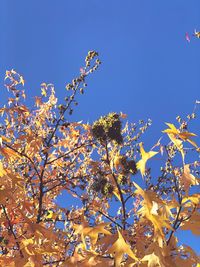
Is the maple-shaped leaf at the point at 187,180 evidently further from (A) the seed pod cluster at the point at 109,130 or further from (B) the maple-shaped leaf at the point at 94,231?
(A) the seed pod cluster at the point at 109,130

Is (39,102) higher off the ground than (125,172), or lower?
higher

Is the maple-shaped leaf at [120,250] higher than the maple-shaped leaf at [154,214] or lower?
lower

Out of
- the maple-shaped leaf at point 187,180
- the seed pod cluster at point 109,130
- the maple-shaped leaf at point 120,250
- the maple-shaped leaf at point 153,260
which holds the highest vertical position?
the seed pod cluster at point 109,130

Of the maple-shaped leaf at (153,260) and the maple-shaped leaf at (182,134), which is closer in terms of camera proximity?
the maple-shaped leaf at (153,260)

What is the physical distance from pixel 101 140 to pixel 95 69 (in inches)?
92.7

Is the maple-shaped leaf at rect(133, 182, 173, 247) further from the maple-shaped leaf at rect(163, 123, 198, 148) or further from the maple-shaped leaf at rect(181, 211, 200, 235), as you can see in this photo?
the maple-shaped leaf at rect(163, 123, 198, 148)

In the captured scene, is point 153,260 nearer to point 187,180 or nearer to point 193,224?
point 193,224

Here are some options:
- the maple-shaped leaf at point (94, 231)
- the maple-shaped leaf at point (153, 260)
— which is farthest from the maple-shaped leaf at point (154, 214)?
Answer: the maple-shaped leaf at point (94, 231)

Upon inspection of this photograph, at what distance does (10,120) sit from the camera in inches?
249

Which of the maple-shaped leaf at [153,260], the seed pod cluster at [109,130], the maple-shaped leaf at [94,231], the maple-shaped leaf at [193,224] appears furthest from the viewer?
the seed pod cluster at [109,130]

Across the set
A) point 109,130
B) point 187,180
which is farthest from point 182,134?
point 109,130

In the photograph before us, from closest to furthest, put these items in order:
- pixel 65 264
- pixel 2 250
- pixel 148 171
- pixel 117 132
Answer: pixel 65 264, pixel 117 132, pixel 2 250, pixel 148 171

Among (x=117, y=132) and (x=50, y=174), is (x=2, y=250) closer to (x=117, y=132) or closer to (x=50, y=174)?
(x=50, y=174)

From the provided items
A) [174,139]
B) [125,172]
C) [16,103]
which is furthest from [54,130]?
[174,139]
